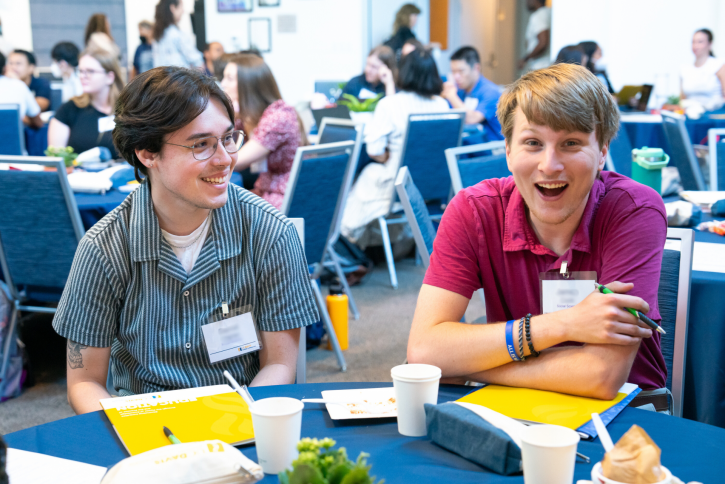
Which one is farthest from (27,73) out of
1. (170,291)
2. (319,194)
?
(170,291)

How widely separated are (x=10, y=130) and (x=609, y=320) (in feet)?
16.0

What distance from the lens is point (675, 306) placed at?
1637 mm

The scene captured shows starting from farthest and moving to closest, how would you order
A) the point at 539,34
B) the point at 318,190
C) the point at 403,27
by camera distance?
the point at 539,34
the point at 403,27
the point at 318,190

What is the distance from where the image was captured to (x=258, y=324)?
1.59m

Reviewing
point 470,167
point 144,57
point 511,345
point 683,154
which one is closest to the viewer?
point 511,345

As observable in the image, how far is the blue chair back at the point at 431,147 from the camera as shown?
4355 millimetres

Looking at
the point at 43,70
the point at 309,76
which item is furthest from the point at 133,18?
the point at 309,76

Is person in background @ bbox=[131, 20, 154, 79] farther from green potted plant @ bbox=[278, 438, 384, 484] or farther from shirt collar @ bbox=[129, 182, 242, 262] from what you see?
green potted plant @ bbox=[278, 438, 384, 484]

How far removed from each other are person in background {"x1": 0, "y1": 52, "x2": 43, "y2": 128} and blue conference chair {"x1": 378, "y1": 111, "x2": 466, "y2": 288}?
345cm

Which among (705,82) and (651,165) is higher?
(705,82)

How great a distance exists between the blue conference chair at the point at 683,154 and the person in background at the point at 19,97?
4.93m

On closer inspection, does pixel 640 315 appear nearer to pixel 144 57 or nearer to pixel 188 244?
pixel 188 244

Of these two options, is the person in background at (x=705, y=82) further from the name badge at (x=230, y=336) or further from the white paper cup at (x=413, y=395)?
the white paper cup at (x=413, y=395)

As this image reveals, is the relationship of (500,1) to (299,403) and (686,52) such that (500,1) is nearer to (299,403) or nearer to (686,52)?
(686,52)
